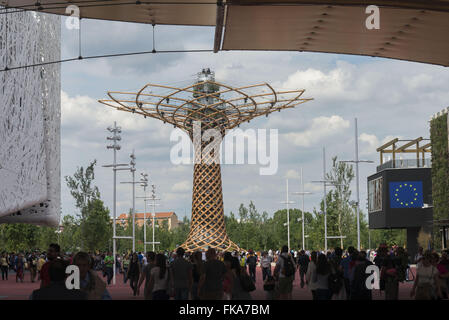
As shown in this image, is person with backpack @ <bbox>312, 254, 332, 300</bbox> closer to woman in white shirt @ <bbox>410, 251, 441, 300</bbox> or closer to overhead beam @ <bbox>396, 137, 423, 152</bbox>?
woman in white shirt @ <bbox>410, 251, 441, 300</bbox>

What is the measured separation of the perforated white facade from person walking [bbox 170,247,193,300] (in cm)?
2041

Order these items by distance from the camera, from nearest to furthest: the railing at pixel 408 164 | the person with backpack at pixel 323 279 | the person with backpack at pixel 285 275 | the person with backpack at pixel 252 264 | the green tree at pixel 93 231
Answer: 1. the person with backpack at pixel 323 279
2. the person with backpack at pixel 285 275
3. the person with backpack at pixel 252 264
4. the green tree at pixel 93 231
5. the railing at pixel 408 164

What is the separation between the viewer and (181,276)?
12664mm

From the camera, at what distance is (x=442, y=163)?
157ft

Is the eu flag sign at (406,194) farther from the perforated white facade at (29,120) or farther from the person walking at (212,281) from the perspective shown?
the person walking at (212,281)

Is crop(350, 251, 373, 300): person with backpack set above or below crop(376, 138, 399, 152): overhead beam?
below

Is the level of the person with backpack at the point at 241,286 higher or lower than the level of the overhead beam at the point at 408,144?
lower

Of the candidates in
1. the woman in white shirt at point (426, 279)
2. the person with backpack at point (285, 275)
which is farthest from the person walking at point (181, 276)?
the woman in white shirt at point (426, 279)

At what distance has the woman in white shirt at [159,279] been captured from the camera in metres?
11.8

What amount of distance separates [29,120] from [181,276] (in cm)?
2794

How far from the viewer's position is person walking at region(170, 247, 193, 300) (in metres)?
12.7

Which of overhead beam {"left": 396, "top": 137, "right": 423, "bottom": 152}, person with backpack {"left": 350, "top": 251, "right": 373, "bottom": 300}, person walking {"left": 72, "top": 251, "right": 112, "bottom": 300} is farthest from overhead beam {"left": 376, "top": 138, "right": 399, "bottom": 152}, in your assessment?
person walking {"left": 72, "top": 251, "right": 112, "bottom": 300}

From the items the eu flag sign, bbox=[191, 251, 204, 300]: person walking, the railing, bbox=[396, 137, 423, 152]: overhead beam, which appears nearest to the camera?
bbox=[191, 251, 204, 300]: person walking

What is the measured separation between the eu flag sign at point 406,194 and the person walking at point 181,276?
46.5 metres
